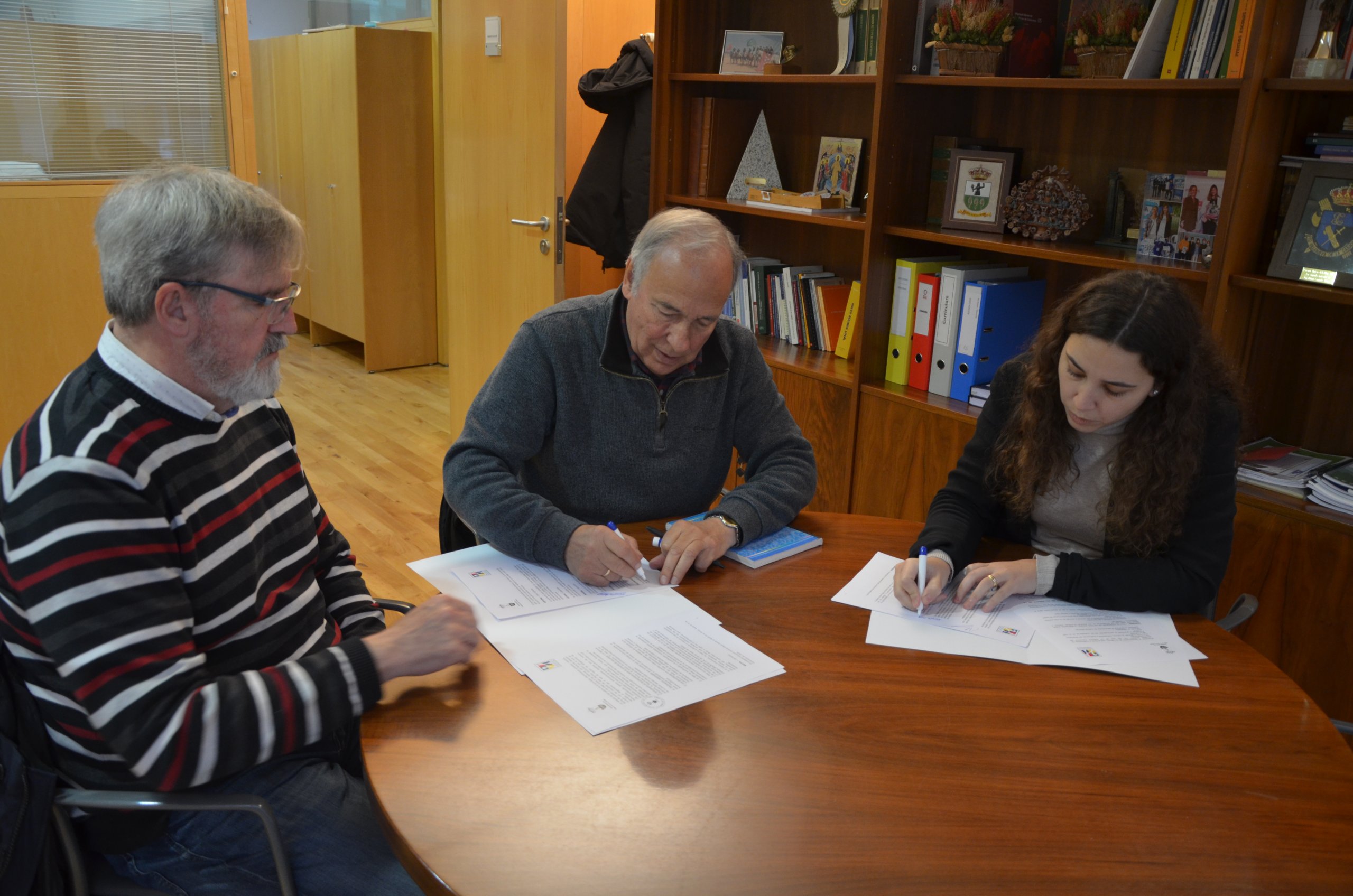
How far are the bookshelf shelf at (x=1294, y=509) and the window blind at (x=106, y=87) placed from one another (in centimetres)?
349

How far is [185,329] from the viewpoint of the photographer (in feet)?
3.94

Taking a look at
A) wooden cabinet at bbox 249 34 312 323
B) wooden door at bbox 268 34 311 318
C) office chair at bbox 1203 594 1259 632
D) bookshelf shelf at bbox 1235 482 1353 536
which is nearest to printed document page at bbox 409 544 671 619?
office chair at bbox 1203 594 1259 632

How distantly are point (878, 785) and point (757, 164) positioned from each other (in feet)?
8.71

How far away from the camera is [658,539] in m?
1.72

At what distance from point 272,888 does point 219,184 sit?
0.84 metres

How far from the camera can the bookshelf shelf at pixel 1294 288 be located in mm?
2020

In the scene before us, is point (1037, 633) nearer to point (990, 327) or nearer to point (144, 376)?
point (144, 376)

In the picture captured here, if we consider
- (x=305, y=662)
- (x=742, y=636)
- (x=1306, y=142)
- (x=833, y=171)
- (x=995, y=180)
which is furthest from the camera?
(x=833, y=171)

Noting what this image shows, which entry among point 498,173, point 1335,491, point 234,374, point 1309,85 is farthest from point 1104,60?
point 498,173

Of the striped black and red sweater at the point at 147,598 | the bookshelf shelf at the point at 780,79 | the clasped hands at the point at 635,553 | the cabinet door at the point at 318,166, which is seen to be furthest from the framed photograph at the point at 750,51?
the cabinet door at the point at 318,166

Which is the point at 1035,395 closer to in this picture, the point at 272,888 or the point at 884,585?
the point at 884,585

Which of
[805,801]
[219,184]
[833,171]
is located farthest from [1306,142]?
[219,184]

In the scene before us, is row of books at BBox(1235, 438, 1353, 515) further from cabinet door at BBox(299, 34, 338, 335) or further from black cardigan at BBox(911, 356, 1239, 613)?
cabinet door at BBox(299, 34, 338, 335)

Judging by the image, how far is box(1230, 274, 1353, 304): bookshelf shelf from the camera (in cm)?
202
